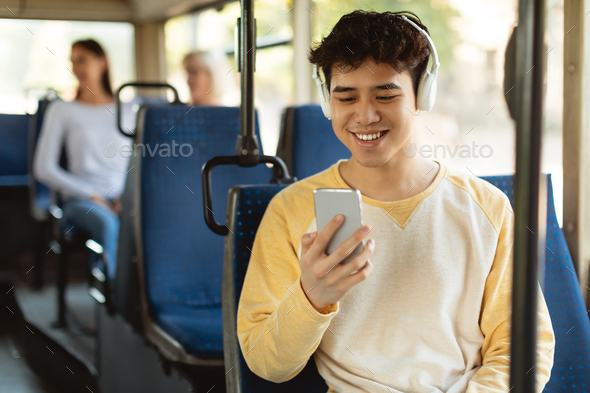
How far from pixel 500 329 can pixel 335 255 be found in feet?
1.39

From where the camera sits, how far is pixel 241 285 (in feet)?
3.94

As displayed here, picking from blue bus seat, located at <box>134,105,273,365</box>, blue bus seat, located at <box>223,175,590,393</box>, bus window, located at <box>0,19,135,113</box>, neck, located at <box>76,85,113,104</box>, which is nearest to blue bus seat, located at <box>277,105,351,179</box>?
blue bus seat, located at <box>134,105,273,365</box>

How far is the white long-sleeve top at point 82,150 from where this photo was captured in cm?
317

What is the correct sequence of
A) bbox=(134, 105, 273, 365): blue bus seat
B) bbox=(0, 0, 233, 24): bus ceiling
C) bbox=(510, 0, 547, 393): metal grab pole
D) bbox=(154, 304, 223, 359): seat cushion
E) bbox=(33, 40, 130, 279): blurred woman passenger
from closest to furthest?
bbox=(510, 0, 547, 393): metal grab pole, bbox=(154, 304, 223, 359): seat cushion, bbox=(134, 105, 273, 365): blue bus seat, bbox=(33, 40, 130, 279): blurred woman passenger, bbox=(0, 0, 233, 24): bus ceiling

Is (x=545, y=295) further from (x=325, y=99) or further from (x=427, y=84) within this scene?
(x=325, y=99)

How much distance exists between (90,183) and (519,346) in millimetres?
3109

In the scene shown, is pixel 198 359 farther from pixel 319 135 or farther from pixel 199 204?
pixel 319 135

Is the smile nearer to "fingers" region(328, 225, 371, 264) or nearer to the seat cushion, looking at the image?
"fingers" region(328, 225, 371, 264)

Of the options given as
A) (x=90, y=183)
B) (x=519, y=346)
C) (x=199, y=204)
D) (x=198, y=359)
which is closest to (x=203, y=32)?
(x=90, y=183)

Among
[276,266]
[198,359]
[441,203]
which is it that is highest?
[441,203]

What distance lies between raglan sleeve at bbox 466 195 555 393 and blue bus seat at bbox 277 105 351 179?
0.97 m

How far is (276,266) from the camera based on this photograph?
1.12 metres

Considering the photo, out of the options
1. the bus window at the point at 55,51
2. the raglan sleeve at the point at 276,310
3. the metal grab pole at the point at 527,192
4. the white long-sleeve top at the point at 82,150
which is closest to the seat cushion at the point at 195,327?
the raglan sleeve at the point at 276,310

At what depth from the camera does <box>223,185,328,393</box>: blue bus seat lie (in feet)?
3.84
